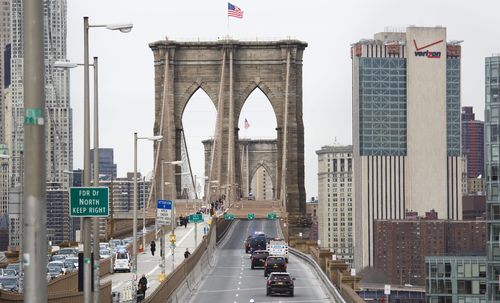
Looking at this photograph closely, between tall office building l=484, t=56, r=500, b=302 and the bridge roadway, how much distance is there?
14287 millimetres

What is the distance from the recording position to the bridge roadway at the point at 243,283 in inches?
2387

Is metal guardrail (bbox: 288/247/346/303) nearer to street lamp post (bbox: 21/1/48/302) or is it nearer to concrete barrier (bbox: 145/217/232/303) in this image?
concrete barrier (bbox: 145/217/232/303)

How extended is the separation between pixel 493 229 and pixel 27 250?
298 ft

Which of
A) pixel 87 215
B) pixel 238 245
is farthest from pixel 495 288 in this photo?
pixel 87 215

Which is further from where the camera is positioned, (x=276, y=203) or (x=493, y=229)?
(x=276, y=203)

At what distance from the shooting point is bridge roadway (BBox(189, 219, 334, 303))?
60.6m

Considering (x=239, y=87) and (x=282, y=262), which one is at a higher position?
(x=239, y=87)

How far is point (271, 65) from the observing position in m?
190

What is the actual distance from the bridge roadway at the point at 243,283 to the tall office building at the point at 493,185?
1429 cm

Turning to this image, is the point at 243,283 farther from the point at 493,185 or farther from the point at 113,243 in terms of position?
the point at 493,185

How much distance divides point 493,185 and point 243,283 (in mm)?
35548

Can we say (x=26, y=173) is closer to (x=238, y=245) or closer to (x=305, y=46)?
(x=238, y=245)

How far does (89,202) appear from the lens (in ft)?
98.7

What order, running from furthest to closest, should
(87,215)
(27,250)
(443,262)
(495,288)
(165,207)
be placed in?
1. (443,262)
2. (495,288)
3. (165,207)
4. (87,215)
5. (27,250)
